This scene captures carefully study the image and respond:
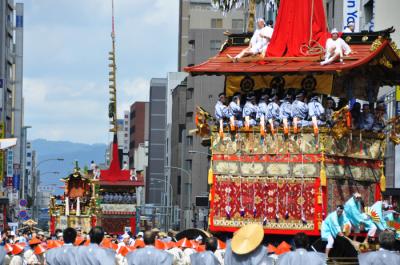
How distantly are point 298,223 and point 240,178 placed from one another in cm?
175

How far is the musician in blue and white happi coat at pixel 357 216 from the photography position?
2631 centimetres

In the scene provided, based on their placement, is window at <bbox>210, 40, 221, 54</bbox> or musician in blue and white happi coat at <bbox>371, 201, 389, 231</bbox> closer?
musician in blue and white happi coat at <bbox>371, 201, 389, 231</bbox>

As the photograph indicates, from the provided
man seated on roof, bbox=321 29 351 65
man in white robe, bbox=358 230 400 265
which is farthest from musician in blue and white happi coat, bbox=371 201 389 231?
man in white robe, bbox=358 230 400 265

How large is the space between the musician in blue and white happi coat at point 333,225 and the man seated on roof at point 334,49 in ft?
12.8

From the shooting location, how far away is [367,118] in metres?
29.8

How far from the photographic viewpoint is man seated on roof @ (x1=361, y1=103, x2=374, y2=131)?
29672 millimetres

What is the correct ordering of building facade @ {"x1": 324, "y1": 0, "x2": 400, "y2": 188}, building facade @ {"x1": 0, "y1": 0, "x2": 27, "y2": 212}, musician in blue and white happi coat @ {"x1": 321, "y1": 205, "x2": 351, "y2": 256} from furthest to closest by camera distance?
building facade @ {"x1": 0, "y1": 0, "x2": 27, "y2": 212} → building facade @ {"x1": 324, "y1": 0, "x2": 400, "y2": 188} → musician in blue and white happi coat @ {"x1": 321, "y1": 205, "x2": 351, "y2": 256}

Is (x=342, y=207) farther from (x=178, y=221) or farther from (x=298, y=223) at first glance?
(x=178, y=221)

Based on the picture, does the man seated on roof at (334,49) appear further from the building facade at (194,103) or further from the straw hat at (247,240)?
the building facade at (194,103)

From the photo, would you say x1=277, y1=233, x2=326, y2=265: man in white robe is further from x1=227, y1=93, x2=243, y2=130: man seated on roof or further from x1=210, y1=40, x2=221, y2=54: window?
x1=210, y1=40, x2=221, y2=54: window

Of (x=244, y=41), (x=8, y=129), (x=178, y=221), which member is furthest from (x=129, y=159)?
(x=244, y=41)

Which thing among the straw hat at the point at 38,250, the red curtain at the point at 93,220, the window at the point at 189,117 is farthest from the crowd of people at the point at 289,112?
the window at the point at 189,117

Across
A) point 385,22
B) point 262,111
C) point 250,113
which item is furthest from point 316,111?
point 385,22

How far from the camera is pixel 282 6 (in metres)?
31.1
